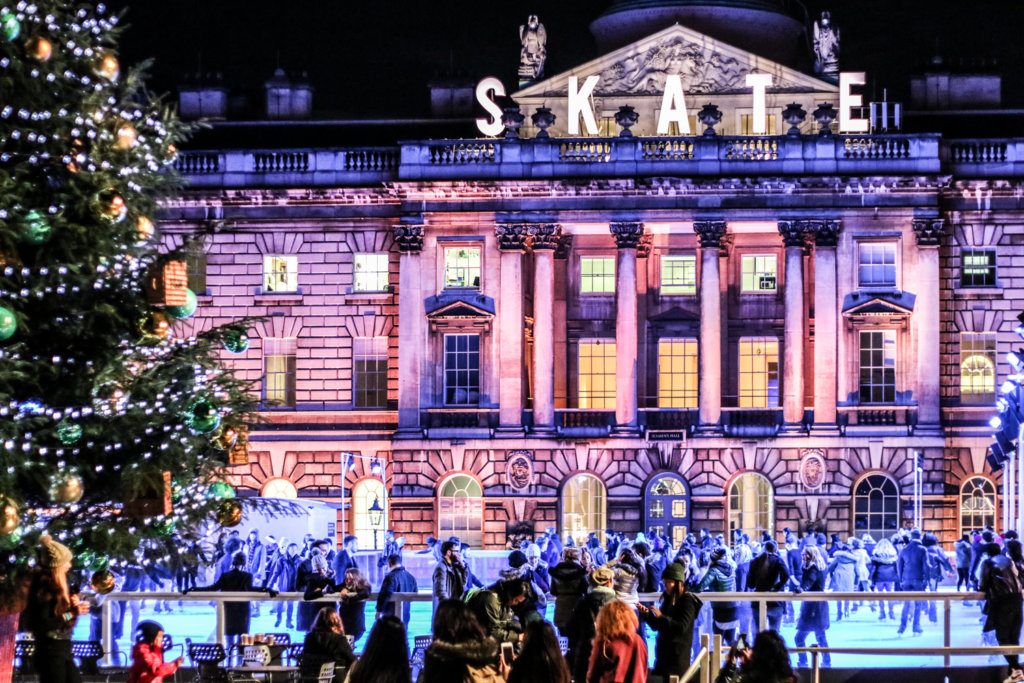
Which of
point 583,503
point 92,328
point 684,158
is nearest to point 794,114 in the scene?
point 684,158

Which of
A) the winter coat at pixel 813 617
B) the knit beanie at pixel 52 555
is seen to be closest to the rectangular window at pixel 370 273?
the winter coat at pixel 813 617

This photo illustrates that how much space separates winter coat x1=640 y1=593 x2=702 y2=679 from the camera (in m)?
19.5

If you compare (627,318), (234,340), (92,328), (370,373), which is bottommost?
(234,340)

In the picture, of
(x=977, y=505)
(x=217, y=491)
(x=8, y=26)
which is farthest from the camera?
(x=977, y=505)

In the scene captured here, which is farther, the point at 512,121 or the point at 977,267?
the point at 977,267

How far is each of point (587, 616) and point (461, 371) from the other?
41.5 m

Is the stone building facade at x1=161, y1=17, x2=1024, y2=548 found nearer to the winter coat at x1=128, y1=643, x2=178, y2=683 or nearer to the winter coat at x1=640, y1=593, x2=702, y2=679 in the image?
the winter coat at x1=640, y1=593, x2=702, y2=679

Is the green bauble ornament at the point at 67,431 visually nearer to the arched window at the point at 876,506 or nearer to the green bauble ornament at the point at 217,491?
the green bauble ornament at the point at 217,491

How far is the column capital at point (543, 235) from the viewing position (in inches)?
2461

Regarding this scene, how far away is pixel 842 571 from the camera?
36125 millimetres

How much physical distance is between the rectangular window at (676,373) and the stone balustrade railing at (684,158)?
5786 mm

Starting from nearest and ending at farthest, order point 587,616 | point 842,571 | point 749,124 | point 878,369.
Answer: point 587,616
point 842,571
point 878,369
point 749,124

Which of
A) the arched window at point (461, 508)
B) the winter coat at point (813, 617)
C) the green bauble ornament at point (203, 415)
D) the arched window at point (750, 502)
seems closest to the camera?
the green bauble ornament at point (203, 415)

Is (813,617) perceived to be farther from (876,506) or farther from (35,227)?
(876,506)
